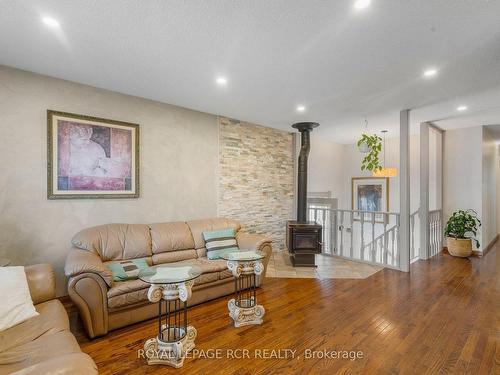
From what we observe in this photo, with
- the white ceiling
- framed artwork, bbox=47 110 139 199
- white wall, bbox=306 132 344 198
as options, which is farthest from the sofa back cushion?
white wall, bbox=306 132 344 198

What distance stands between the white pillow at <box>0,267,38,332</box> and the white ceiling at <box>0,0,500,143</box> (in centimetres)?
197

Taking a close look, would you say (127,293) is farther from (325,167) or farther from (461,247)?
(461,247)

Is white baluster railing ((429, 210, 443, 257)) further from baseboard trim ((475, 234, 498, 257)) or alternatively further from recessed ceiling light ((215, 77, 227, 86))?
recessed ceiling light ((215, 77, 227, 86))

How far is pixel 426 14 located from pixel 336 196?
5.69 metres

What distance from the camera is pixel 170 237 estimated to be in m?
3.48

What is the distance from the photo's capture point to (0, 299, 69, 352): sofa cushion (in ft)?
5.26

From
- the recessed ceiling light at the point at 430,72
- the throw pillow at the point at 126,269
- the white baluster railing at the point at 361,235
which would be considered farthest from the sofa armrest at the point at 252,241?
the recessed ceiling light at the point at 430,72

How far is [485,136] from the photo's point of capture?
216 inches

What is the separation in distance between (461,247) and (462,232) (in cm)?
29

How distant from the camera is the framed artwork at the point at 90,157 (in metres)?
3.01

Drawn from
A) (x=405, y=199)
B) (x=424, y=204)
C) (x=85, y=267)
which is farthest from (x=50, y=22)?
(x=424, y=204)

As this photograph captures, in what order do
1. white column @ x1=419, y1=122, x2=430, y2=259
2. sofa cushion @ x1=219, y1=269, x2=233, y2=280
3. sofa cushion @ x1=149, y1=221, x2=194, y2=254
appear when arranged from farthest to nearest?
white column @ x1=419, y1=122, x2=430, y2=259 < sofa cushion @ x1=149, y1=221, x2=194, y2=254 < sofa cushion @ x1=219, y1=269, x2=233, y2=280

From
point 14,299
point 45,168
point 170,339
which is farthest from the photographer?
point 45,168

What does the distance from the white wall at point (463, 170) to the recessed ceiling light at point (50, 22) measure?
6.91 meters
